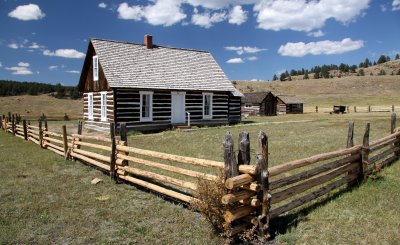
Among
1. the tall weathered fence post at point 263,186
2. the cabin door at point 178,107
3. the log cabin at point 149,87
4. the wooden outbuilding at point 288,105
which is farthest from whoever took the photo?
the wooden outbuilding at point 288,105

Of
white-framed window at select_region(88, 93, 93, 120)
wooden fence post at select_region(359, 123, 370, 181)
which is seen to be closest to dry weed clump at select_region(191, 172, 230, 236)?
wooden fence post at select_region(359, 123, 370, 181)

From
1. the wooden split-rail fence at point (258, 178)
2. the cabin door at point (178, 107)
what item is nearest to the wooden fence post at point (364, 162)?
the wooden split-rail fence at point (258, 178)

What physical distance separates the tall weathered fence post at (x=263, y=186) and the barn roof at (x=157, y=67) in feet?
57.1

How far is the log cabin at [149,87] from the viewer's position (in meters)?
23.0

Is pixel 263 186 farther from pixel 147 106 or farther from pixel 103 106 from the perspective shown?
pixel 103 106

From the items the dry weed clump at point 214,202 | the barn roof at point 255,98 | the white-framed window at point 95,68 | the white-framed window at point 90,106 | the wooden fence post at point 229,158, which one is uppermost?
the white-framed window at point 95,68

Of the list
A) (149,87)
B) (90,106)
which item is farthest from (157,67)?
(90,106)

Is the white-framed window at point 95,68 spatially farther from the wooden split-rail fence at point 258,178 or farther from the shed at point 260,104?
the shed at point 260,104

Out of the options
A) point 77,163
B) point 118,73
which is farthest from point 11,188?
point 118,73

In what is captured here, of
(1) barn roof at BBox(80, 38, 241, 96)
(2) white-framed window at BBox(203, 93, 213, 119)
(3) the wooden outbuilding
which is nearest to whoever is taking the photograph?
(1) barn roof at BBox(80, 38, 241, 96)

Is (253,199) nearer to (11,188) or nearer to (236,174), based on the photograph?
(236,174)

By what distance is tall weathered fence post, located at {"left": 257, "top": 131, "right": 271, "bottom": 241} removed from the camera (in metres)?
5.76

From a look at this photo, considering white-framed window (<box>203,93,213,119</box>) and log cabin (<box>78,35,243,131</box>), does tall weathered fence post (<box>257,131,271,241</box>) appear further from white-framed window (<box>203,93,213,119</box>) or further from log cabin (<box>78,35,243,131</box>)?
white-framed window (<box>203,93,213,119</box>)

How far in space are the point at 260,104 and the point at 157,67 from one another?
90.1 feet
